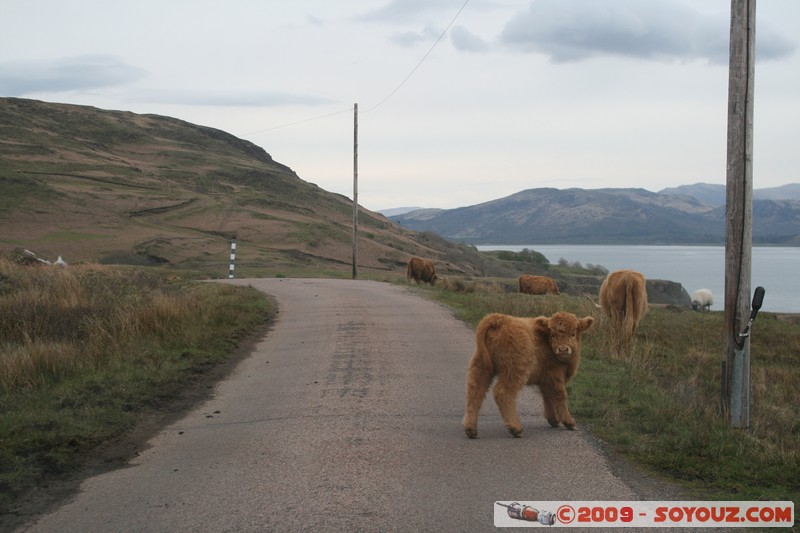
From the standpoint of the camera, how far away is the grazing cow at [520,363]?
6734 millimetres

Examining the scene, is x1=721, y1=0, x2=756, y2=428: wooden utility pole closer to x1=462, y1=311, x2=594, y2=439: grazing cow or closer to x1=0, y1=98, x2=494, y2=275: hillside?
x1=462, y1=311, x2=594, y2=439: grazing cow

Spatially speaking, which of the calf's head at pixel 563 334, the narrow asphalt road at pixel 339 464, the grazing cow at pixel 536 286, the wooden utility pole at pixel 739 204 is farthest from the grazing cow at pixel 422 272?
the calf's head at pixel 563 334

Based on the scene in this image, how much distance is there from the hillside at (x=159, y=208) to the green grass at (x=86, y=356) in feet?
46.7

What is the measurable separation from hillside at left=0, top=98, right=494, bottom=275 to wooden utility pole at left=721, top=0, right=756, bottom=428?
23841mm

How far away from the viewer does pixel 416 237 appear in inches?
2279

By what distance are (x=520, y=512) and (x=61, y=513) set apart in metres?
3.00

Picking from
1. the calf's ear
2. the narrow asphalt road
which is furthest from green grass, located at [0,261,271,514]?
the calf's ear

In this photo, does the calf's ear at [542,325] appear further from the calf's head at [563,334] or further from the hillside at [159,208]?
the hillside at [159,208]

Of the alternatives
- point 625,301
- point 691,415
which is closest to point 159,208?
point 625,301

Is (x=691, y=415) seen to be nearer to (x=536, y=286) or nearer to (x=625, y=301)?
(x=625, y=301)

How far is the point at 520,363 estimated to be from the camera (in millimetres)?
6727

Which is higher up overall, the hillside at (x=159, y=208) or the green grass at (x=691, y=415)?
the hillside at (x=159, y=208)

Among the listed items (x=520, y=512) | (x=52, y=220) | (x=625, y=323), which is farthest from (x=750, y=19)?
(x=52, y=220)

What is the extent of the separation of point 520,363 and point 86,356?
6.19 metres
